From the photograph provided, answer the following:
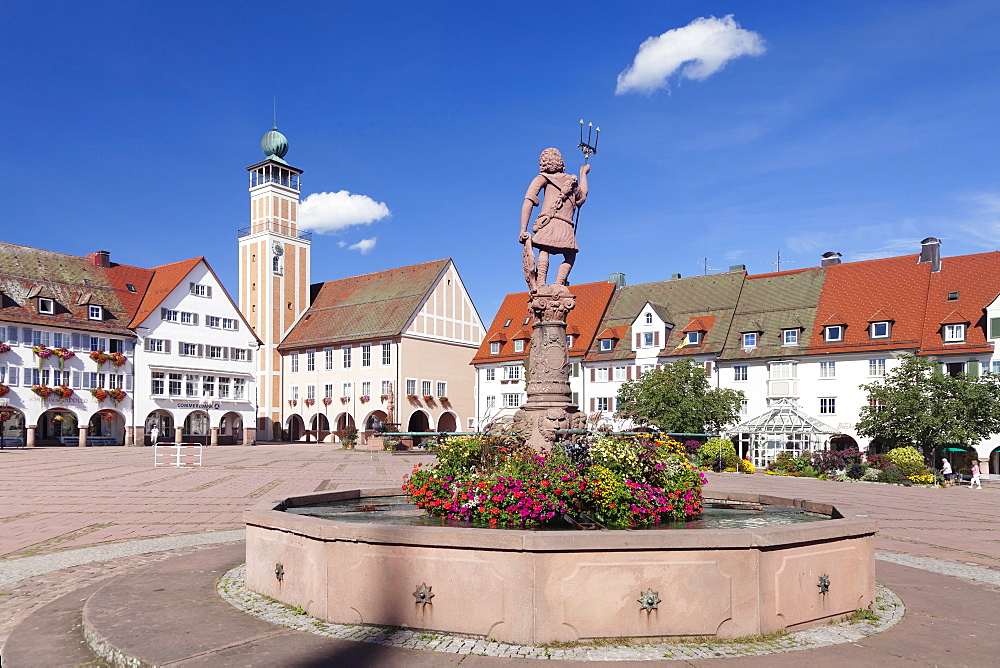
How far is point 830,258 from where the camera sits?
51.1 meters

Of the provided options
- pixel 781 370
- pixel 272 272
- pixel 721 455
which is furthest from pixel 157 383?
pixel 781 370

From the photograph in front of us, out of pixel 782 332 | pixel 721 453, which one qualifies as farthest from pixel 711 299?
pixel 721 453

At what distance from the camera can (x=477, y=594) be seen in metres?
6.26

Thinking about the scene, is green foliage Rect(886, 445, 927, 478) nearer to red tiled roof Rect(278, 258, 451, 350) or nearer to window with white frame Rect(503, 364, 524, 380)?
window with white frame Rect(503, 364, 524, 380)

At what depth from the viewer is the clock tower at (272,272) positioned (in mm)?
66188

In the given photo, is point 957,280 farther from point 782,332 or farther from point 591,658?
point 591,658

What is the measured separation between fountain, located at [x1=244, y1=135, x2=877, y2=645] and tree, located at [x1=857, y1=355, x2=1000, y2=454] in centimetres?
3004

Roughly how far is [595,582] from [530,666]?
2.77ft

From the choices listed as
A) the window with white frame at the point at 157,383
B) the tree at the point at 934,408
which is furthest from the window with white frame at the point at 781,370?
the window with white frame at the point at 157,383

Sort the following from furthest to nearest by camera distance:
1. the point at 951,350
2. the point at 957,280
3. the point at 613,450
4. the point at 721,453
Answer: the point at 957,280
the point at 951,350
the point at 721,453
the point at 613,450

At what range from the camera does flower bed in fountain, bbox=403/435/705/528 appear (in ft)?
24.6

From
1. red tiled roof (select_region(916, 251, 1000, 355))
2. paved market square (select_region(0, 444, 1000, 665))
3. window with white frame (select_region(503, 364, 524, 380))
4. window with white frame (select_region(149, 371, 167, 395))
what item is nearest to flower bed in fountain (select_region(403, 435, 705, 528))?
paved market square (select_region(0, 444, 1000, 665))

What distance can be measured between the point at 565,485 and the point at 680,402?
33452mm

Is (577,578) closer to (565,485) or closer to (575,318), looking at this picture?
(565,485)
